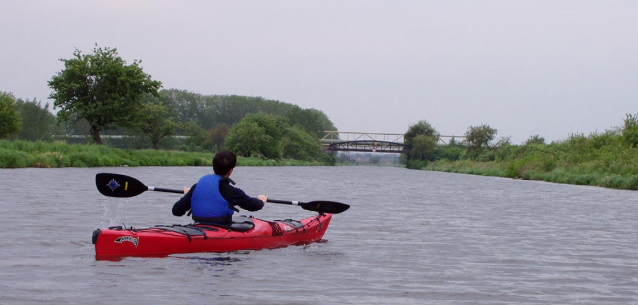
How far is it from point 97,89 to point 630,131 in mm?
32257

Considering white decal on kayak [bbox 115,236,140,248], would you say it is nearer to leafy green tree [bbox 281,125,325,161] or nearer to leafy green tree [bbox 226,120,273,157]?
leafy green tree [bbox 226,120,273,157]

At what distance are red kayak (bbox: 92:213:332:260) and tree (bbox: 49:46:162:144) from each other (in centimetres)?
3813

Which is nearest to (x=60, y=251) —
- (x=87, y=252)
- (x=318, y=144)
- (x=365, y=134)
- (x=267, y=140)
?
(x=87, y=252)

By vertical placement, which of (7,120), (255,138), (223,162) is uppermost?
(255,138)

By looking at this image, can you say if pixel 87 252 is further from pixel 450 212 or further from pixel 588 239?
pixel 450 212

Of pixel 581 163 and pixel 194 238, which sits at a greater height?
pixel 581 163

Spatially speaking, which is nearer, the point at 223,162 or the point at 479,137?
the point at 223,162

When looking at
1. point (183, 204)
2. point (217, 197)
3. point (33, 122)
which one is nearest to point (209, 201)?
point (217, 197)

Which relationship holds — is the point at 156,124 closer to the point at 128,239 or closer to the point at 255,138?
the point at 255,138

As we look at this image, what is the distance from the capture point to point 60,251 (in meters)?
9.12

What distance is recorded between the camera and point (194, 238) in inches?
A: 346

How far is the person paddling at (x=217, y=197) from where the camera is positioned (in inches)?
360

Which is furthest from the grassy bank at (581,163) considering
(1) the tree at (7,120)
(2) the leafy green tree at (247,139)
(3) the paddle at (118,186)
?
(1) the tree at (7,120)

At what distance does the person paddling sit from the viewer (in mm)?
9148
